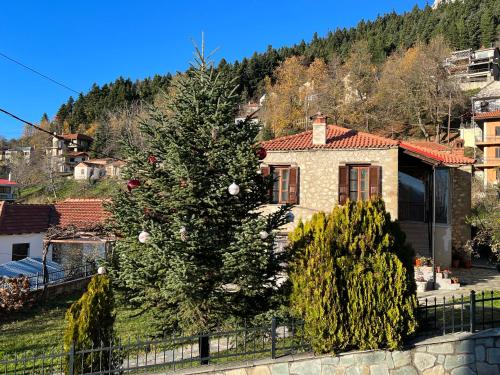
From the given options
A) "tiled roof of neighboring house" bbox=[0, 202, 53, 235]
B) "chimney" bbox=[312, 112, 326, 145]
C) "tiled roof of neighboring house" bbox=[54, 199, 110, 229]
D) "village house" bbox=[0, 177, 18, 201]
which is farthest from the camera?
"village house" bbox=[0, 177, 18, 201]

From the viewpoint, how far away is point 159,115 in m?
8.14

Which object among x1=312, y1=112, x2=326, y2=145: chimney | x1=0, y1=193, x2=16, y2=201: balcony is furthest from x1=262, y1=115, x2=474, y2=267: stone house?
x1=0, y1=193, x2=16, y2=201: balcony

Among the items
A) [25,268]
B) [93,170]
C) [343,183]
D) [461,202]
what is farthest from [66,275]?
[93,170]

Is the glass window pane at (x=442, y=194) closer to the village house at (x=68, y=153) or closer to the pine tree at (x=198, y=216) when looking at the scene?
the pine tree at (x=198, y=216)

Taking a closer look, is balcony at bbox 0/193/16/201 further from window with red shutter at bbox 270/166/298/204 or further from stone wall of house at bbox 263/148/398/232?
stone wall of house at bbox 263/148/398/232

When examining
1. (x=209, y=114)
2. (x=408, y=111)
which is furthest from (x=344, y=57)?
(x=209, y=114)

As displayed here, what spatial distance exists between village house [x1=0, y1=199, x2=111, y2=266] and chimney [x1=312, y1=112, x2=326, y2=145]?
983cm

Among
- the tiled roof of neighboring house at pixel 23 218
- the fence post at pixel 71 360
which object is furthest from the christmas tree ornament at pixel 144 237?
the tiled roof of neighboring house at pixel 23 218

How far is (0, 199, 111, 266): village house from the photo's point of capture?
1847 centimetres

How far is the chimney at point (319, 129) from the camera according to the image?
17203 mm

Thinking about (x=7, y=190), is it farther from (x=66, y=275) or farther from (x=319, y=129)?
(x=319, y=129)

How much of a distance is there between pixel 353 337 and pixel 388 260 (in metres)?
1.38

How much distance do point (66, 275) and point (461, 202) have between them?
1896 centimetres

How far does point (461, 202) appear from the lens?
65.4 feet
